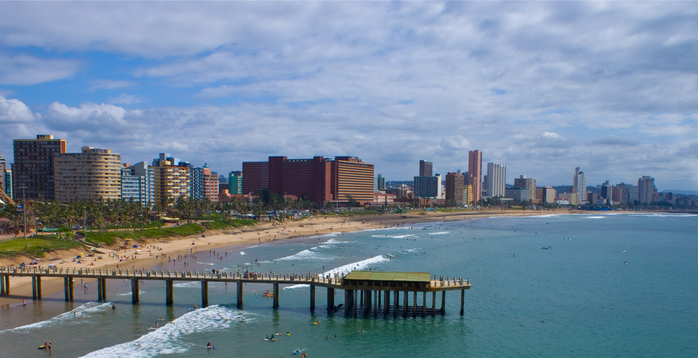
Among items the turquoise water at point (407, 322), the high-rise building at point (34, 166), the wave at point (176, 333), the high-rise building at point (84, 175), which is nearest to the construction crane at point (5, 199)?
the high-rise building at point (84, 175)

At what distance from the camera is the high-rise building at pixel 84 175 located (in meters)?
170

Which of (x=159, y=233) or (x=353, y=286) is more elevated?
(x=353, y=286)

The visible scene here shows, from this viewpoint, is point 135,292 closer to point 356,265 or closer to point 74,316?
point 74,316

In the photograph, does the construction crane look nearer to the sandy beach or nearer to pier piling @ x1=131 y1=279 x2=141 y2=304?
the sandy beach

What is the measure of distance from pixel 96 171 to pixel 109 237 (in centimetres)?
8983

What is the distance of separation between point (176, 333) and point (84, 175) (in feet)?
491

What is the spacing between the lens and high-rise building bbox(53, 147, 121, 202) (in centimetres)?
17025

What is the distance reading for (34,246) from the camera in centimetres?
7506

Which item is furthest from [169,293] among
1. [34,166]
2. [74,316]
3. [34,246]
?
[34,166]

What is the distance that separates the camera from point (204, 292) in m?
52.9

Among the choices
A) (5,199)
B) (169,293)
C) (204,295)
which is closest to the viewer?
(204,295)

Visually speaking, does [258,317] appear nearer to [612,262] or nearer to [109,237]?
[109,237]

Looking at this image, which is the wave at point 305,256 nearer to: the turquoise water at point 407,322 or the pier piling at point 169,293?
the turquoise water at point 407,322

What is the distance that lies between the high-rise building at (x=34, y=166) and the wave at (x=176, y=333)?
165 m
